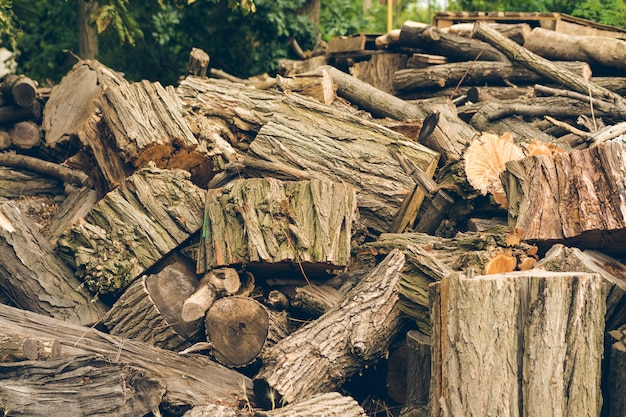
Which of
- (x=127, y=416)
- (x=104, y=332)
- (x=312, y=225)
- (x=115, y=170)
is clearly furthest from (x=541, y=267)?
(x=115, y=170)

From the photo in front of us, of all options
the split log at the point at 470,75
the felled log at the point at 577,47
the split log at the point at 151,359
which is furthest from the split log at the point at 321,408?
the felled log at the point at 577,47

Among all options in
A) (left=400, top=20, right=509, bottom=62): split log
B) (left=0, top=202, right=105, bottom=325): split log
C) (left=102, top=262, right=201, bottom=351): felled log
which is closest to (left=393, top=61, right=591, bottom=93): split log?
(left=400, top=20, right=509, bottom=62): split log

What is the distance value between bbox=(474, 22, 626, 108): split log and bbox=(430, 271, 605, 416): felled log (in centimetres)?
459

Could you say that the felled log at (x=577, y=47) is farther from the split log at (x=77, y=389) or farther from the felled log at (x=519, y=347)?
the split log at (x=77, y=389)

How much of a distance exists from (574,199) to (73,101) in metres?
5.12

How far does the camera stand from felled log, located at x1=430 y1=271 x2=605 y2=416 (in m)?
4.64

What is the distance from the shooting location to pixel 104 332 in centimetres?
650

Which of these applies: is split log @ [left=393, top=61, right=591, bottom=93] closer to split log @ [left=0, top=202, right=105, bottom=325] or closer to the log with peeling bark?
the log with peeling bark

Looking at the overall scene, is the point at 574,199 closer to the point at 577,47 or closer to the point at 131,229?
the point at 131,229

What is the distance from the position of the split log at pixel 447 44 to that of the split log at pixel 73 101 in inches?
138

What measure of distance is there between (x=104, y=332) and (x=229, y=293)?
1043 millimetres

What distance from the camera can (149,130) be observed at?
726 centimetres

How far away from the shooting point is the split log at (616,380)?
4.92 metres

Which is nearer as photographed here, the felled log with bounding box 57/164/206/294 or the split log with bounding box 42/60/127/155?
the felled log with bounding box 57/164/206/294
